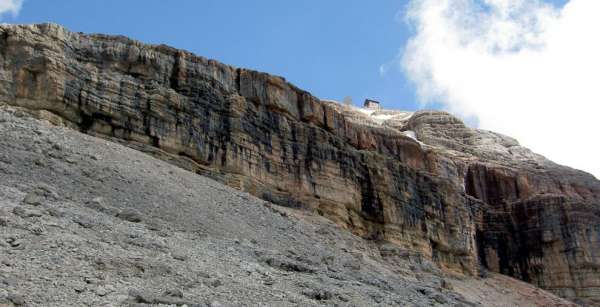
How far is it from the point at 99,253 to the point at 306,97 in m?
29.1

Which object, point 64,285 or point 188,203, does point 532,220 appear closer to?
point 188,203

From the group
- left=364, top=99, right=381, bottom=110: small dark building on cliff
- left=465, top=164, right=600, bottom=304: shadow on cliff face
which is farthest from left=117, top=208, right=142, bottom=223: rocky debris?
left=364, top=99, right=381, bottom=110: small dark building on cliff

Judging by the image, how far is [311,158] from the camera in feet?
138

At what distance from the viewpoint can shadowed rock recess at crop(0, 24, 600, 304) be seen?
32625 mm

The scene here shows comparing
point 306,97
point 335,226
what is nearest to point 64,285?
point 335,226

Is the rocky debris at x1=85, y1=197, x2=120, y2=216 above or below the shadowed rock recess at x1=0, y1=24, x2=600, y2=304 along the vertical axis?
below

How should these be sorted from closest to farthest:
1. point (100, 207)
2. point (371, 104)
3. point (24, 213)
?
1. point (24, 213)
2. point (100, 207)
3. point (371, 104)

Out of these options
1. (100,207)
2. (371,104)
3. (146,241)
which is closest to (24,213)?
(146,241)

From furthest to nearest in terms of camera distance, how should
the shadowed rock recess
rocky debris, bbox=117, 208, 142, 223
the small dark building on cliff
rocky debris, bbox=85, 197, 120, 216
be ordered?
the small dark building on cliff < the shadowed rock recess < rocky debris, bbox=85, 197, 120, 216 < rocky debris, bbox=117, 208, 142, 223

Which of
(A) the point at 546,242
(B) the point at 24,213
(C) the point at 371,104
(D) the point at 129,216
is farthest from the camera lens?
(C) the point at 371,104

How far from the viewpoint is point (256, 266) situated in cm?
2053

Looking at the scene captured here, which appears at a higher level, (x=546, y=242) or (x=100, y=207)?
(x=546, y=242)

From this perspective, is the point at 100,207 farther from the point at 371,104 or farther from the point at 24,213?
the point at 371,104

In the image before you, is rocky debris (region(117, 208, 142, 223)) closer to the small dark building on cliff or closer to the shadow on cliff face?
the shadow on cliff face
